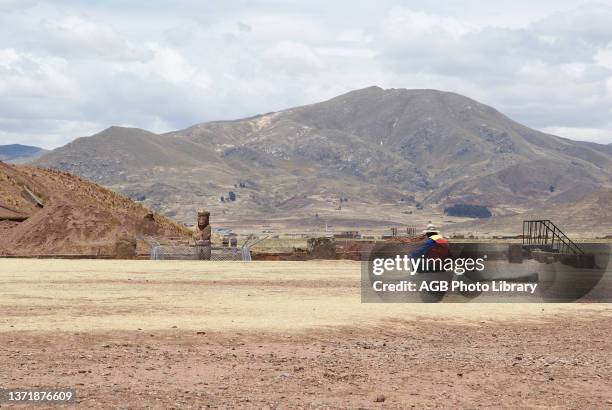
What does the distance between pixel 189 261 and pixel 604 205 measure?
144m

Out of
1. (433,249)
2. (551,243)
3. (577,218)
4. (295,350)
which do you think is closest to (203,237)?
(551,243)

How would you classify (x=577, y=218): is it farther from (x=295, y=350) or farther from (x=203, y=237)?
(x=295, y=350)

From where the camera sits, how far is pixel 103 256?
5019cm

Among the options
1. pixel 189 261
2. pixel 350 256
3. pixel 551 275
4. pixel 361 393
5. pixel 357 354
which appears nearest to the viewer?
pixel 361 393

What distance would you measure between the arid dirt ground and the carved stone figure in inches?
894

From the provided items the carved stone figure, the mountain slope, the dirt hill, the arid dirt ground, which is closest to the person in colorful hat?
the arid dirt ground

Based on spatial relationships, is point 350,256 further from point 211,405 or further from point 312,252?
point 211,405

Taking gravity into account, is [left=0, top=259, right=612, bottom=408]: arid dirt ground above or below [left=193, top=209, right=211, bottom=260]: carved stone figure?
below

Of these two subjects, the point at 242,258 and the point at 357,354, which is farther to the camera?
the point at 242,258

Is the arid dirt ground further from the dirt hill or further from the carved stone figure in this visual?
the dirt hill

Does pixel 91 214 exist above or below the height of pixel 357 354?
above

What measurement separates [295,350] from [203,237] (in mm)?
36086

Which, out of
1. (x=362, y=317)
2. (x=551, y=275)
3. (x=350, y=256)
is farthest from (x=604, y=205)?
(x=362, y=317)

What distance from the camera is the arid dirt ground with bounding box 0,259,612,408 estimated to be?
11828mm
